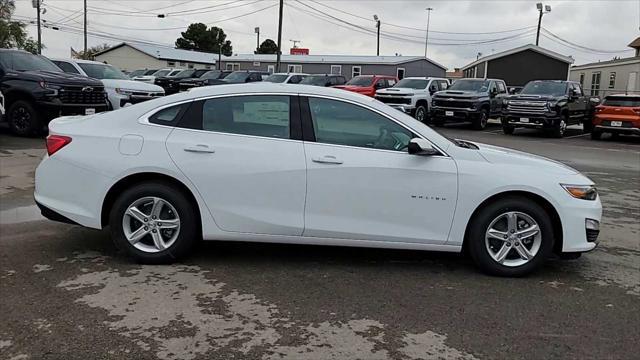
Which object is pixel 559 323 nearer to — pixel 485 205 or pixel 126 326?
pixel 485 205

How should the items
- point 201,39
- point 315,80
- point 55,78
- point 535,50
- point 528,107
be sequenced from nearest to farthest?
1. point 55,78
2. point 528,107
3. point 315,80
4. point 535,50
5. point 201,39

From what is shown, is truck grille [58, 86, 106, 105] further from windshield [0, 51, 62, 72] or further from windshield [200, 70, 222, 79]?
windshield [200, 70, 222, 79]

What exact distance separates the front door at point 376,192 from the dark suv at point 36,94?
10070 millimetres

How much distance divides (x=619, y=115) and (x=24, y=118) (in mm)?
18346

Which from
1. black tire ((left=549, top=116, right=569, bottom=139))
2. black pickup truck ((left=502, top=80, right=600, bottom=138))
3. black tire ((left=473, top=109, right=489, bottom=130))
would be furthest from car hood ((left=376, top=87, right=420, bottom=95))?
black tire ((left=549, top=116, right=569, bottom=139))

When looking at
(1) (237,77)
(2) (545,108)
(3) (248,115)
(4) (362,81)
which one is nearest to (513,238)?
(3) (248,115)

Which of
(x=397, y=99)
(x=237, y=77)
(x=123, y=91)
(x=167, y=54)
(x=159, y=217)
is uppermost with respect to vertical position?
(x=167, y=54)

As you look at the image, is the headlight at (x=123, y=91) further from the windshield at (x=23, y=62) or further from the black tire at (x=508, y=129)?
the black tire at (x=508, y=129)

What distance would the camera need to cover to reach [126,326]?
374cm

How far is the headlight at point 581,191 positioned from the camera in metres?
4.84

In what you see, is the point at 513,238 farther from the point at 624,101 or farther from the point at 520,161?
the point at 624,101

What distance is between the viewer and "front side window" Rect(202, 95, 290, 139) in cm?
488

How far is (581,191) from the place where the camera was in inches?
192

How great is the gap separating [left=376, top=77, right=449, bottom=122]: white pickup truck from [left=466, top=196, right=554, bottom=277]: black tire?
668 inches
